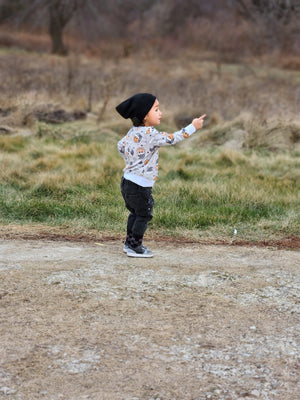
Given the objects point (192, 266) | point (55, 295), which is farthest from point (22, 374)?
point (192, 266)

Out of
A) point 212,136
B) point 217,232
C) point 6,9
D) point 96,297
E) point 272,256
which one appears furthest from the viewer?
point 6,9

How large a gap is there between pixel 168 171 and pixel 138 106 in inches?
163

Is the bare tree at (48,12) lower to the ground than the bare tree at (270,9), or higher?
lower

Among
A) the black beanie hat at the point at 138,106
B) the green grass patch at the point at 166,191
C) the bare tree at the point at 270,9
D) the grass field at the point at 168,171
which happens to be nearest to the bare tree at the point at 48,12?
the bare tree at the point at 270,9

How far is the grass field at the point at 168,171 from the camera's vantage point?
6.12 meters

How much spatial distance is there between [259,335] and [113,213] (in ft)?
10.4

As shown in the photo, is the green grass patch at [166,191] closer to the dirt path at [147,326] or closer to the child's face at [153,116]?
the dirt path at [147,326]

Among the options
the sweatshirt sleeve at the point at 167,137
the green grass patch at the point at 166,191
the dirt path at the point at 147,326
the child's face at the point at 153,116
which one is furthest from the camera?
the green grass patch at the point at 166,191

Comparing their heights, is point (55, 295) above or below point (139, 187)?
below

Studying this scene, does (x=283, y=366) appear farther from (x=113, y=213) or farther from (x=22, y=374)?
(x=113, y=213)

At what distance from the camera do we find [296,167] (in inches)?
372

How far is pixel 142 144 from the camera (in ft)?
14.7

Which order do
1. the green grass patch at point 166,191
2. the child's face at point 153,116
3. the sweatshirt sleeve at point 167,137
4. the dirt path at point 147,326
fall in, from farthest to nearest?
the green grass patch at point 166,191, the child's face at point 153,116, the sweatshirt sleeve at point 167,137, the dirt path at point 147,326

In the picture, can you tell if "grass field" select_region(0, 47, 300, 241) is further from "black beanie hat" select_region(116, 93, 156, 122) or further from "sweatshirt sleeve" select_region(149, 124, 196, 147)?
"black beanie hat" select_region(116, 93, 156, 122)
